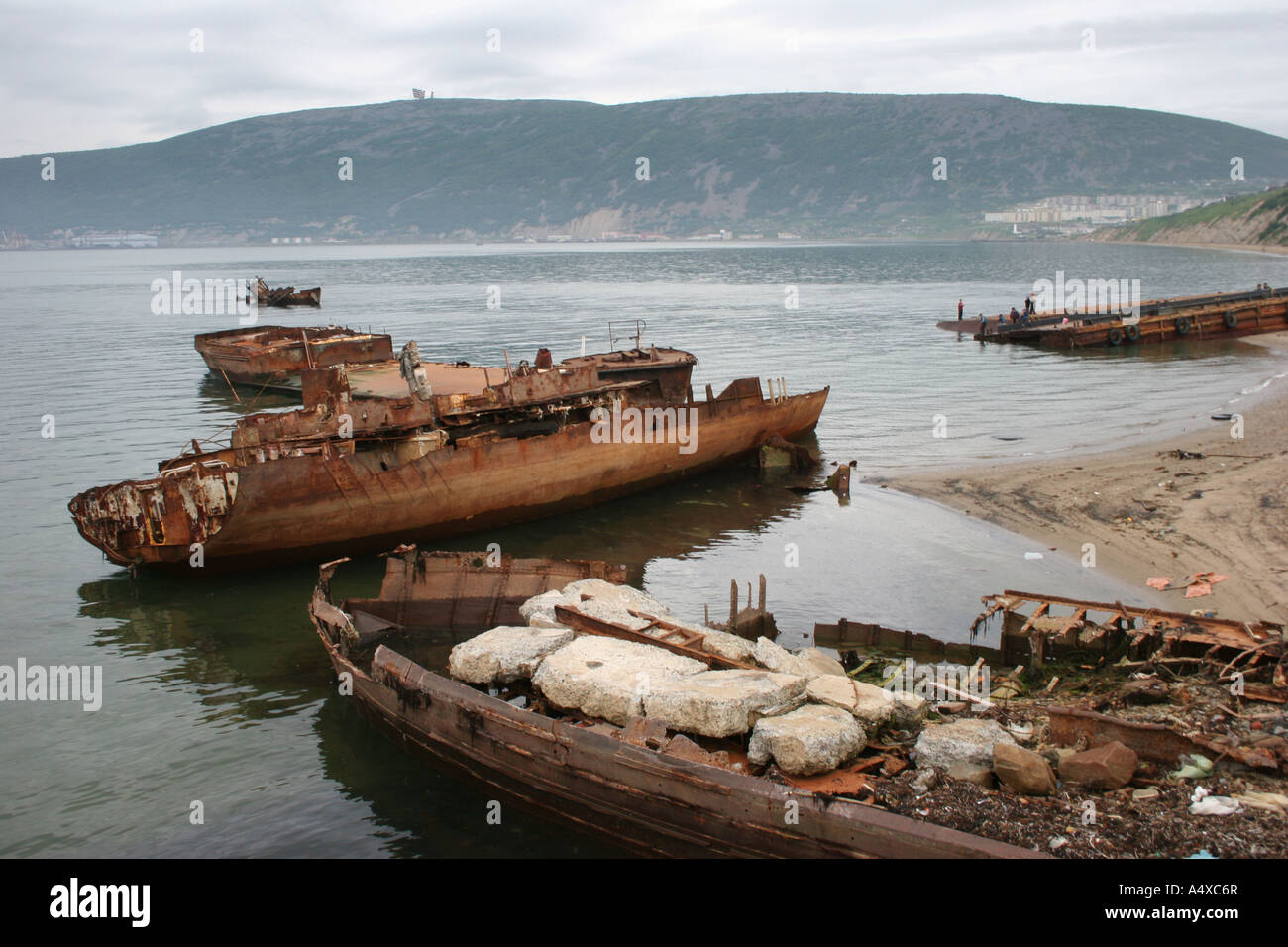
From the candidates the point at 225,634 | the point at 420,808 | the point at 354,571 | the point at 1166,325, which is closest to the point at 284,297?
the point at 354,571

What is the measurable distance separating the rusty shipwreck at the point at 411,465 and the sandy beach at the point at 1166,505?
7.14 metres

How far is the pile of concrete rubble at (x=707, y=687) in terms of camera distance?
36.5ft

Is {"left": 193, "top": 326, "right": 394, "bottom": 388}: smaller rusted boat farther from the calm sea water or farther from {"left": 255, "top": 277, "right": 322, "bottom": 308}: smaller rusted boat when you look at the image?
{"left": 255, "top": 277, "right": 322, "bottom": 308}: smaller rusted boat

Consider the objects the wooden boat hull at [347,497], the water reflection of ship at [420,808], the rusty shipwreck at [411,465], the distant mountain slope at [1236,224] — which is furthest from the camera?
the distant mountain slope at [1236,224]

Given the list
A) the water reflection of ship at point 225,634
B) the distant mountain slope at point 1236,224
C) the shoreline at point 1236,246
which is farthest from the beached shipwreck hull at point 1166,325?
the distant mountain slope at point 1236,224

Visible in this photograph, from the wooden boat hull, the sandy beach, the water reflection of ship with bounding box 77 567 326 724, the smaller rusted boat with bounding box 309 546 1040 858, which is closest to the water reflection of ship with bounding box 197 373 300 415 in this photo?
the wooden boat hull

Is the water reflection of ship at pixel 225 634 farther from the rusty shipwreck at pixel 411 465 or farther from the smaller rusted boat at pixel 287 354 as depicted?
the smaller rusted boat at pixel 287 354

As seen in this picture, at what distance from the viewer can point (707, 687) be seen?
1218 cm

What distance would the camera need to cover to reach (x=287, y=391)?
4678 cm

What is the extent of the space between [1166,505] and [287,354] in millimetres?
38757

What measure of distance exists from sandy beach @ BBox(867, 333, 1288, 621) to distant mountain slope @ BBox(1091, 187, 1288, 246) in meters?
137

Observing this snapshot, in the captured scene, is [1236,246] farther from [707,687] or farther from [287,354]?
[707,687]
